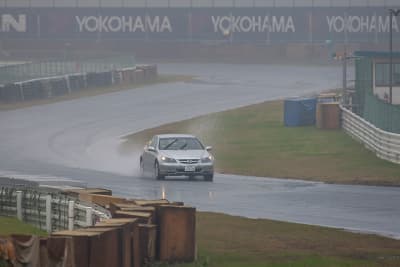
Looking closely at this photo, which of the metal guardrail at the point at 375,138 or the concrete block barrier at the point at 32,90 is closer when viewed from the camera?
the metal guardrail at the point at 375,138

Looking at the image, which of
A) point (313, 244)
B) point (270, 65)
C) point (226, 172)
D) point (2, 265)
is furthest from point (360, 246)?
point (270, 65)

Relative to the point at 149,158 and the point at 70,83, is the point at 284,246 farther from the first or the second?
the point at 70,83

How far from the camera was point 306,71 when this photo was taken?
3374 inches

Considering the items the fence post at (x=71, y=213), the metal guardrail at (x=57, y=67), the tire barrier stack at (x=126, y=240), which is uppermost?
the tire barrier stack at (x=126, y=240)

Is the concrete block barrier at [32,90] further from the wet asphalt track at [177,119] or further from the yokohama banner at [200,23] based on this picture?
the yokohama banner at [200,23]

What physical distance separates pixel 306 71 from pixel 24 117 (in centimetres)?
3196

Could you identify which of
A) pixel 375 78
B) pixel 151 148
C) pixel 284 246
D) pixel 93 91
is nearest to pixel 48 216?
pixel 284 246

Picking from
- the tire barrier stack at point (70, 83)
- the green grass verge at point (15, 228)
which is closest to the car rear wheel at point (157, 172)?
the green grass verge at point (15, 228)

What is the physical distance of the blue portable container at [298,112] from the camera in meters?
52.2

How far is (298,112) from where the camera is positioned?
2060 inches

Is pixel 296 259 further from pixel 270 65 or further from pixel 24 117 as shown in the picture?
pixel 270 65

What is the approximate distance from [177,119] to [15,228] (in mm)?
33506

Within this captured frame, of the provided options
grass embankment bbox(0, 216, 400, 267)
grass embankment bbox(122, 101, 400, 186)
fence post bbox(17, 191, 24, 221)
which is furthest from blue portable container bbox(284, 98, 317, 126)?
fence post bbox(17, 191, 24, 221)

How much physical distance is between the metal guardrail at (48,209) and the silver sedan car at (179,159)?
28.1ft
